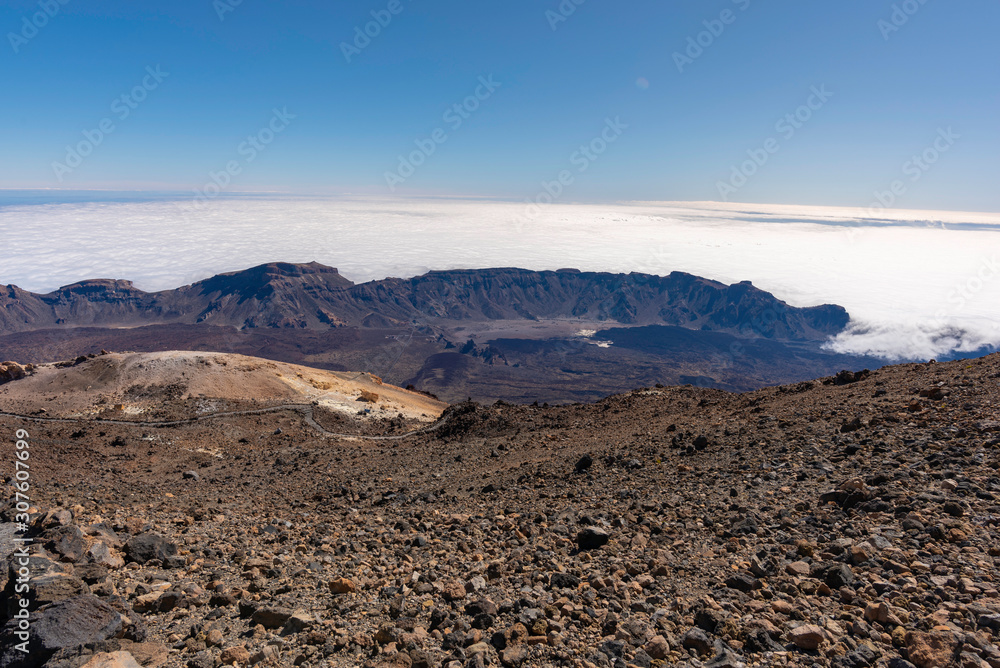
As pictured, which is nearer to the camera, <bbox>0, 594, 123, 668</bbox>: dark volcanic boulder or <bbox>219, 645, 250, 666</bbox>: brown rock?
<bbox>0, 594, 123, 668</bbox>: dark volcanic boulder

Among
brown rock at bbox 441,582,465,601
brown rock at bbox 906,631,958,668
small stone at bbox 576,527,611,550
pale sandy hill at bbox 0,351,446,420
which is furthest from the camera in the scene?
pale sandy hill at bbox 0,351,446,420

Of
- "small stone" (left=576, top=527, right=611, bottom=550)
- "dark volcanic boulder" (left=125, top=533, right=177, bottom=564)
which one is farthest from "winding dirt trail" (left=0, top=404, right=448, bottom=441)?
"small stone" (left=576, top=527, right=611, bottom=550)

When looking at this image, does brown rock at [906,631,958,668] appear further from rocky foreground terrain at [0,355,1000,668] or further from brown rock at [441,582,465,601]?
brown rock at [441,582,465,601]

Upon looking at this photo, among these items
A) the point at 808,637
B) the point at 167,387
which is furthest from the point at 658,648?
the point at 167,387

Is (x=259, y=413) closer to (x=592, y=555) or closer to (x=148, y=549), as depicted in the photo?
(x=148, y=549)

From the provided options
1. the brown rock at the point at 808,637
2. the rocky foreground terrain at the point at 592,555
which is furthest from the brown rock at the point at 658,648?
the brown rock at the point at 808,637

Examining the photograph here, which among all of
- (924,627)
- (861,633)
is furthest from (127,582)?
(924,627)
